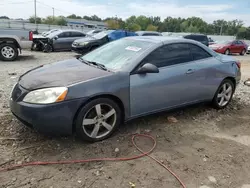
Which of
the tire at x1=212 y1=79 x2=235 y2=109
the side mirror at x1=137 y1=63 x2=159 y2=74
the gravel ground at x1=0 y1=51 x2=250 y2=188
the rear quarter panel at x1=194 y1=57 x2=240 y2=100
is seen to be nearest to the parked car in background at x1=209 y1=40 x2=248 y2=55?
the tire at x1=212 y1=79 x2=235 y2=109

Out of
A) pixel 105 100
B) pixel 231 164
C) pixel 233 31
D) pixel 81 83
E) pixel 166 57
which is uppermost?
pixel 233 31

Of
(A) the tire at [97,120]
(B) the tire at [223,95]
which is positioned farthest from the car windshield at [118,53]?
(B) the tire at [223,95]

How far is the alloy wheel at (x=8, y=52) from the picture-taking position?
10.6 metres

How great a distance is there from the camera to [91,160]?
3.14 meters

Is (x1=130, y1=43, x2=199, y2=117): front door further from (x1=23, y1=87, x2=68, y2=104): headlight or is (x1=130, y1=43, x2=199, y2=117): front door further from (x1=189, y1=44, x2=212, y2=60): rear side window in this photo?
(x1=23, y1=87, x2=68, y2=104): headlight

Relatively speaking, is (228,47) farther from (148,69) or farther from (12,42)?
(148,69)

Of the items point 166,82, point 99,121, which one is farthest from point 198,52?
point 99,121

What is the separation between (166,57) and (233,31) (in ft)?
318

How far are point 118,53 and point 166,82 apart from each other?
92 cm

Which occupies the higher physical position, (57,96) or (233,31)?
(233,31)

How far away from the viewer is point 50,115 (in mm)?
3113

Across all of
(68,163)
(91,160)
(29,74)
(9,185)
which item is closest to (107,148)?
(91,160)

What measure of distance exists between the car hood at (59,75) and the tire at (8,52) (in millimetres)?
7717

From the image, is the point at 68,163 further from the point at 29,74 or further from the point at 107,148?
the point at 29,74
